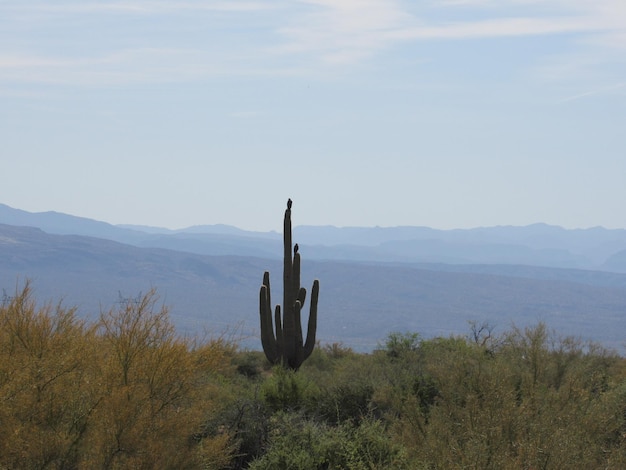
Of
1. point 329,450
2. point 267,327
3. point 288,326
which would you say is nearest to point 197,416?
point 329,450

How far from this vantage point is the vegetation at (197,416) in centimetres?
1097

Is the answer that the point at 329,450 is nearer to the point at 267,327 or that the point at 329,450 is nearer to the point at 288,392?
the point at 288,392

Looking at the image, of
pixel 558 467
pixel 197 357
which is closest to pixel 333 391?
pixel 197 357

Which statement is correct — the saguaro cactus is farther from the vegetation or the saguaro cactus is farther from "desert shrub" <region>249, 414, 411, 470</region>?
"desert shrub" <region>249, 414, 411, 470</region>

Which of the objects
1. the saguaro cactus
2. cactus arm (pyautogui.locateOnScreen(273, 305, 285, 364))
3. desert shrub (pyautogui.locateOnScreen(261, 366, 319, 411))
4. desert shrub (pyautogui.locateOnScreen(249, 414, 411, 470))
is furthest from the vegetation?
cactus arm (pyautogui.locateOnScreen(273, 305, 285, 364))

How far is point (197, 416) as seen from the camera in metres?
13.3

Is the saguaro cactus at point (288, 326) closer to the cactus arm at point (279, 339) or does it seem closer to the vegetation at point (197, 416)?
the cactus arm at point (279, 339)

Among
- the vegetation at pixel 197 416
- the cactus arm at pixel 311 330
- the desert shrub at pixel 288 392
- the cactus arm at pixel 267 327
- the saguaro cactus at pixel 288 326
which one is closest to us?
the vegetation at pixel 197 416

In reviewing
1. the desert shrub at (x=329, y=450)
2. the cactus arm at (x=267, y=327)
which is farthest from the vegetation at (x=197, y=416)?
the cactus arm at (x=267, y=327)

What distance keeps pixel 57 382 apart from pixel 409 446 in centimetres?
509

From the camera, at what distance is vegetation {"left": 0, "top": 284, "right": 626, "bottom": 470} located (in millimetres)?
10969

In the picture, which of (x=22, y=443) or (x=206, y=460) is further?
(x=206, y=460)

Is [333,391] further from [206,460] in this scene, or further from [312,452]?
[206,460]

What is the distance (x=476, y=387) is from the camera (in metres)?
15.6
